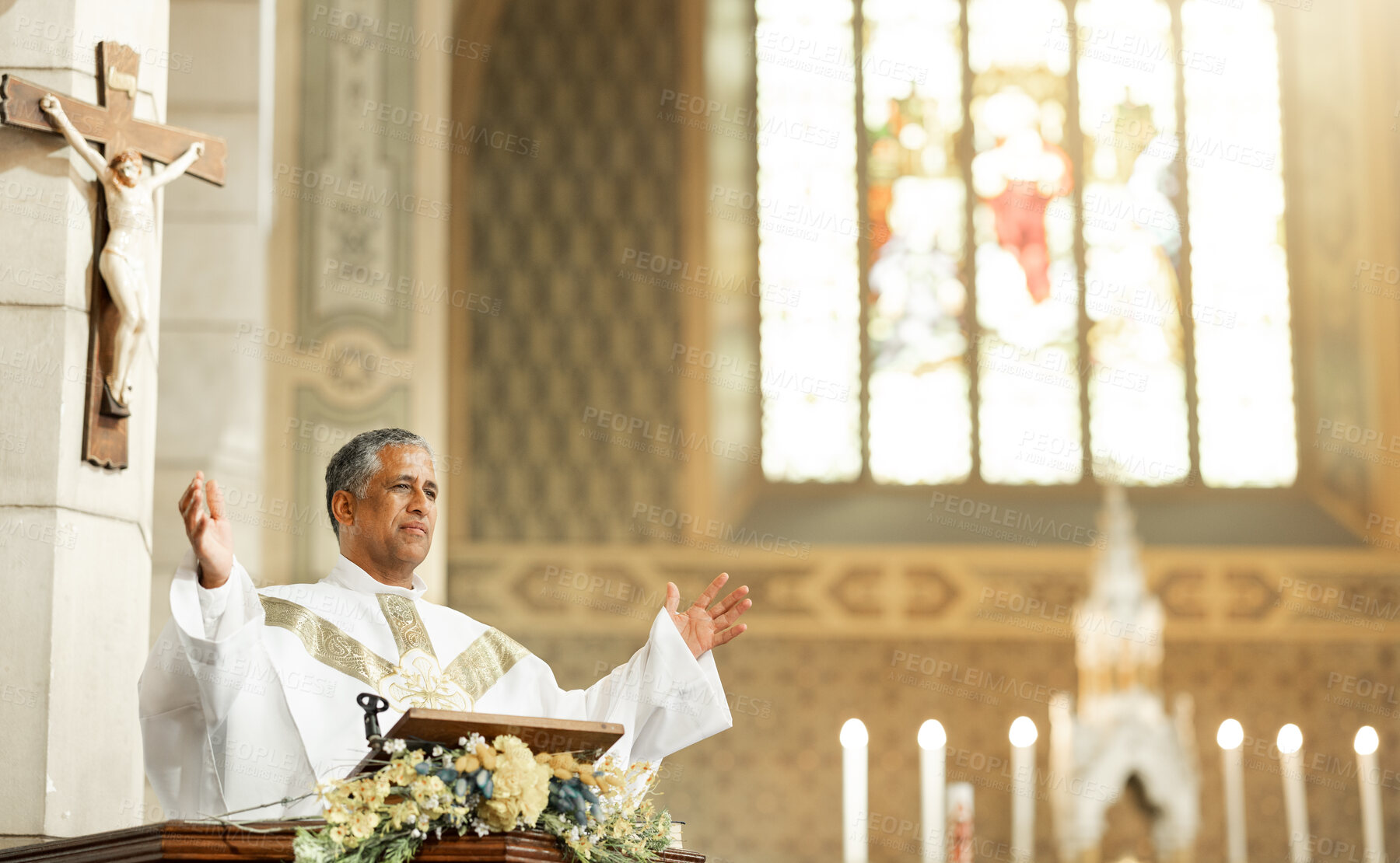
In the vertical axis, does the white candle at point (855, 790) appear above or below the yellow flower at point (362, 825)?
Answer: below

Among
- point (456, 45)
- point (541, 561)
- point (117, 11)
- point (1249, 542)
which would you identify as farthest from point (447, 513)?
point (117, 11)

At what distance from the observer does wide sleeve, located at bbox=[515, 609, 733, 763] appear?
309 centimetres

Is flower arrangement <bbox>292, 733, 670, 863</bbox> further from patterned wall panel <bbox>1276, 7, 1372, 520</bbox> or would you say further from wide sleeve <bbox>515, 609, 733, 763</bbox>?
patterned wall panel <bbox>1276, 7, 1372, 520</bbox>

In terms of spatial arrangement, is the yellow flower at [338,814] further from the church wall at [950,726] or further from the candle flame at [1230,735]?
the church wall at [950,726]

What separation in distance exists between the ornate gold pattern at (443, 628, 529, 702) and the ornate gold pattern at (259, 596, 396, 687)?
6.0 inches

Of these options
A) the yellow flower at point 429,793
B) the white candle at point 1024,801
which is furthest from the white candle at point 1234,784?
the yellow flower at point 429,793

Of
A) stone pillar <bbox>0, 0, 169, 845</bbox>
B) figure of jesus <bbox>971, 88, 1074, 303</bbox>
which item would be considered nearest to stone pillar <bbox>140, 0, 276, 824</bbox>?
stone pillar <bbox>0, 0, 169, 845</bbox>

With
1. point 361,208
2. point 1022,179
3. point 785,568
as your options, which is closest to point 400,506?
point 361,208

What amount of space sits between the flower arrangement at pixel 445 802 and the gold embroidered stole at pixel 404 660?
0.58 m

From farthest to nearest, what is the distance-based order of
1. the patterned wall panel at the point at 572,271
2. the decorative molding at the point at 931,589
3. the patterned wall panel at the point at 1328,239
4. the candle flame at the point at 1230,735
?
the patterned wall panel at the point at 1328,239 → the patterned wall panel at the point at 572,271 → the decorative molding at the point at 931,589 → the candle flame at the point at 1230,735

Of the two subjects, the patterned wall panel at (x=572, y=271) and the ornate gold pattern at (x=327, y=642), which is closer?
the ornate gold pattern at (x=327, y=642)

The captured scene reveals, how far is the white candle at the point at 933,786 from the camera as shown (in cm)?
802

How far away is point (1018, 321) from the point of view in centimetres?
1068

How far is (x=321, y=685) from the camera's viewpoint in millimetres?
2969
